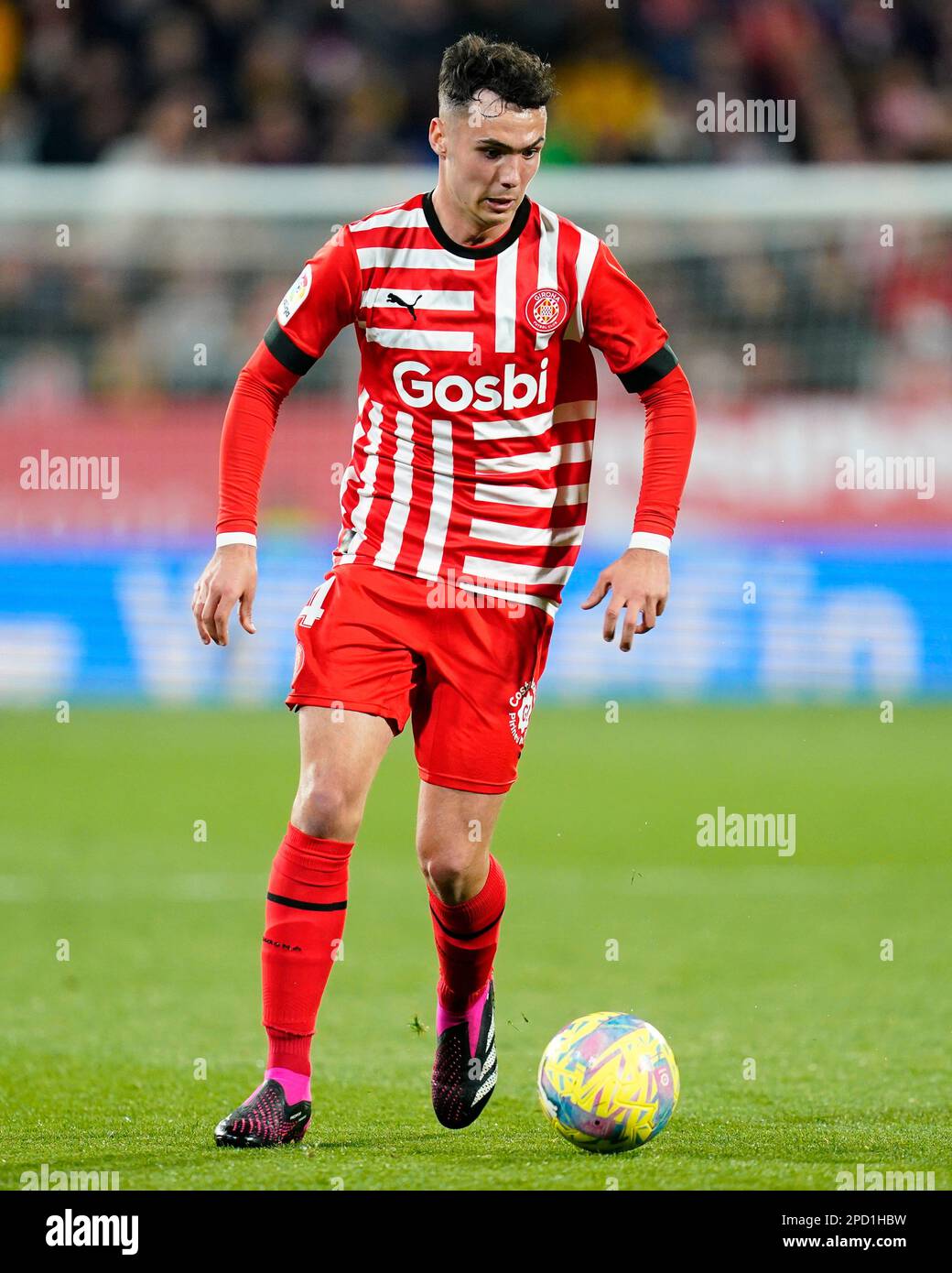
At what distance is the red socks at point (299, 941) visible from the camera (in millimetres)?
4098

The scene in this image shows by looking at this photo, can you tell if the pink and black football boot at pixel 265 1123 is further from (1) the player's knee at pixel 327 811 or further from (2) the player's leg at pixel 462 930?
(1) the player's knee at pixel 327 811

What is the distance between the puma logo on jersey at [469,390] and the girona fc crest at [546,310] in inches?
3.4

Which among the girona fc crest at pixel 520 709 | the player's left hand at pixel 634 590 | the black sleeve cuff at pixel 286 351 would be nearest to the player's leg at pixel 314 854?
the girona fc crest at pixel 520 709

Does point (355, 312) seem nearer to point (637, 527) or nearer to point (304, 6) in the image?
point (637, 527)

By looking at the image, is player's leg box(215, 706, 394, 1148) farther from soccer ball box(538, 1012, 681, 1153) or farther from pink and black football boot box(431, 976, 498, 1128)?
soccer ball box(538, 1012, 681, 1153)

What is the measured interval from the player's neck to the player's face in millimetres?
59

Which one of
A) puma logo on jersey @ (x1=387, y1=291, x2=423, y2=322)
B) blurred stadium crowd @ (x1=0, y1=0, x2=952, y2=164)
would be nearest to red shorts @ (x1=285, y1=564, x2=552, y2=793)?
puma logo on jersey @ (x1=387, y1=291, x2=423, y2=322)

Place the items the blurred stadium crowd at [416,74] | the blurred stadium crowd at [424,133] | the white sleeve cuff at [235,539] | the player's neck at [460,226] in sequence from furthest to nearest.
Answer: the blurred stadium crowd at [416,74]
the blurred stadium crowd at [424,133]
the player's neck at [460,226]
the white sleeve cuff at [235,539]

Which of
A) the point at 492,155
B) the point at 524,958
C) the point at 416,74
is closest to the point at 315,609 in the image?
the point at 492,155

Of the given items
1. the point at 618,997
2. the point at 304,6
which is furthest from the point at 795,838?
the point at 304,6

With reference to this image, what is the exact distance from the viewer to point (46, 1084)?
4.74 metres

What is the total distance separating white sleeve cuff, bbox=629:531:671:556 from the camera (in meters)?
4.21

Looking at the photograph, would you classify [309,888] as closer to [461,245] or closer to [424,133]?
[461,245]

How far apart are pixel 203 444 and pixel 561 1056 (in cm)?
926
